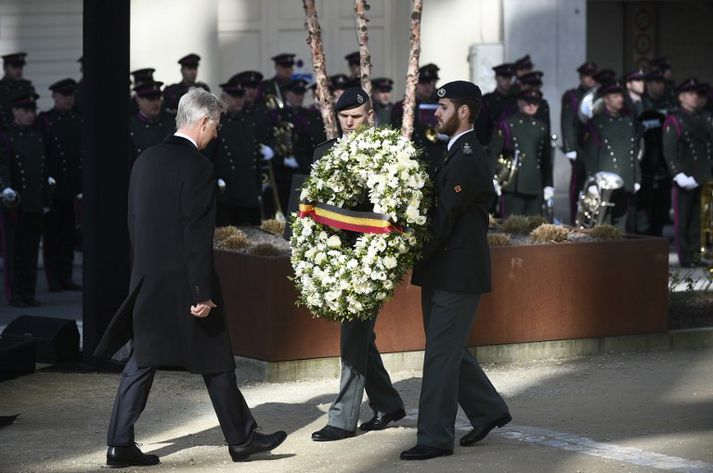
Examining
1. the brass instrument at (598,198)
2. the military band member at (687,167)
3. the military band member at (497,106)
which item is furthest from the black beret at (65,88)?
the military band member at (687,167)

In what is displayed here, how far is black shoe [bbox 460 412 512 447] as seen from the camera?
8398 millimetres

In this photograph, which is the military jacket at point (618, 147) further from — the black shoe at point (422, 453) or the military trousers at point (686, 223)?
the black shoe at point (422, 453)

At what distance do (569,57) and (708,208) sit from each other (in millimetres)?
6594

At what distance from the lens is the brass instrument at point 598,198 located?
16266 millimetres

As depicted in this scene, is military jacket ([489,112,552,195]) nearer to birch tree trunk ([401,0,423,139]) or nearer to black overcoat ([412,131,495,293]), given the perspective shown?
birch tree trunk ([401,0,423,139])

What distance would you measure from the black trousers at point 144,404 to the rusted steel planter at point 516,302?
2.17 meters

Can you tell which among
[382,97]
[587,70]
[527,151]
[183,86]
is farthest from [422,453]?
[587,70]

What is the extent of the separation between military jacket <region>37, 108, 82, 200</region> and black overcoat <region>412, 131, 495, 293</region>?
7620 millimetres

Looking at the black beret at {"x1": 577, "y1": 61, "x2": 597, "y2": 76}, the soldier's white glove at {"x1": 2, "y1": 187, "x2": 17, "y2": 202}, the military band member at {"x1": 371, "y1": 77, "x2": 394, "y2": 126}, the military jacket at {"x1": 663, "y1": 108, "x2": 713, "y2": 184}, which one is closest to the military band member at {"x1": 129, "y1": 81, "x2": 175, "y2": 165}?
the soldier's white glove at {"x1": 2, "y1": 187, "x2": 17, "y2": 202}

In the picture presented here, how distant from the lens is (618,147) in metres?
16.8

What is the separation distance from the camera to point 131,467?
800 cm

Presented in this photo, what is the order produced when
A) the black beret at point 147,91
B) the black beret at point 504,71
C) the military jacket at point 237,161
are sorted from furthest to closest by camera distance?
1. the black beret at point 504,71
2. the military jacket at point 237,161
3. the black beret at point 147,91

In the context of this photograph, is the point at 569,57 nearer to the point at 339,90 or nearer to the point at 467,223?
the point at 339,90

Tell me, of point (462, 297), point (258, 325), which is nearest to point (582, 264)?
point (258, 325)
